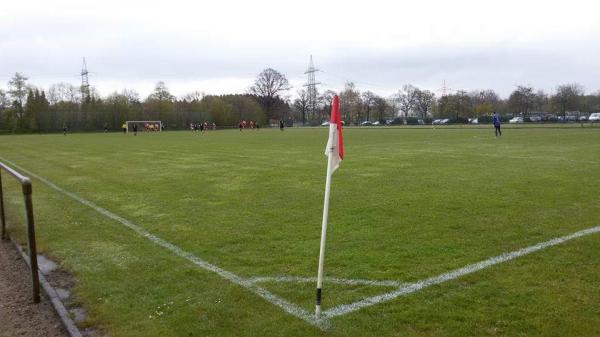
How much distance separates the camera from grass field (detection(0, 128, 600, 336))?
409cm

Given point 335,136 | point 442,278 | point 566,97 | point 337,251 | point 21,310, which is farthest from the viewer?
point 566,97

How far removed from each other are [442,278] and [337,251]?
152 cm

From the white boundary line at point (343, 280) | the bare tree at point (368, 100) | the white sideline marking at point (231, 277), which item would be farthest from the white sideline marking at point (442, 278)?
the bare tree at point (368, 100)

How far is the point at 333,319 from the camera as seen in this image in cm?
410

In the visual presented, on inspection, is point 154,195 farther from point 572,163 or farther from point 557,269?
point 572,163

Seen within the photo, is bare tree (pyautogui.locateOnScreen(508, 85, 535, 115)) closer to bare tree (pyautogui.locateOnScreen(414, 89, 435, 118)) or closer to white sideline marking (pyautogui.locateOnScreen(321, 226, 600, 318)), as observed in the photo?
bare tree (pyautogui.locateOnScreen(414, 89, 435, 118))

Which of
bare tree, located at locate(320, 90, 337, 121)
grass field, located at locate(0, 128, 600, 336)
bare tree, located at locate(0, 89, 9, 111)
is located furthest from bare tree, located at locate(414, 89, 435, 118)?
grass field, located at locate(0, 128, 600, 336)

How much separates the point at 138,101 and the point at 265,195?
4153 inches

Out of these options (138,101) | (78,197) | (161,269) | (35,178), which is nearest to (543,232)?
(161,269)

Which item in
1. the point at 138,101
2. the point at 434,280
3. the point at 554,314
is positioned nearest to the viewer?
the point at 554,314

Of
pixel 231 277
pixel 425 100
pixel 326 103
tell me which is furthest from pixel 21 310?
pixel 326 103

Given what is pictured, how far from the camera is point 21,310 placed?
183 inches

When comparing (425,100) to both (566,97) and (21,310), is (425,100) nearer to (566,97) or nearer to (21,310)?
(566,97)

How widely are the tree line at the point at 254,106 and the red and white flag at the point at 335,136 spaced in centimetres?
9281
